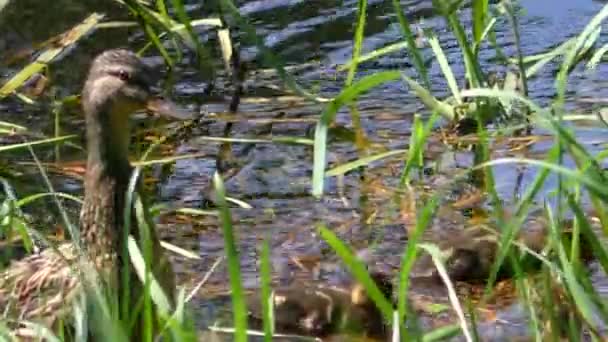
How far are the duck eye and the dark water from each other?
64 cm

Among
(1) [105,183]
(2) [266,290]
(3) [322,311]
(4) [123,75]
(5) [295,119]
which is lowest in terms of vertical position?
(3) [322,311]

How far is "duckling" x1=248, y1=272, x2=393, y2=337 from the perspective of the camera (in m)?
4.38

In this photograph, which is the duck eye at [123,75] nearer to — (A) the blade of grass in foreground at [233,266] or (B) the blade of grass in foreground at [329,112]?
(B) the blade of grass in foreground at [329,112]

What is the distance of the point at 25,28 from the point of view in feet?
22.8

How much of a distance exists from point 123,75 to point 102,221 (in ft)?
1.50

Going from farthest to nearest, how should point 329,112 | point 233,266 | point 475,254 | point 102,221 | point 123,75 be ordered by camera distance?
point 475,254, point 123,75, point 102,221, point 329,112, point 233,266

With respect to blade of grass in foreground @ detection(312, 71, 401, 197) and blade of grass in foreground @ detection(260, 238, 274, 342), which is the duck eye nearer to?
blade of grass in foreground @ detection(312, 71, 401, 197)

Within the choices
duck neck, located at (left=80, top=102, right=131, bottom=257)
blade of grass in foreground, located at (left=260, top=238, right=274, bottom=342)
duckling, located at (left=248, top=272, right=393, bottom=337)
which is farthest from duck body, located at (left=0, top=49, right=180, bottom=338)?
blade of grass in foreground, located at (left=260, top=238, right=274, bottom=342)

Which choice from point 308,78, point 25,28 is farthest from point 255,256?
point 25,28

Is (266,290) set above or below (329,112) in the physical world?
below

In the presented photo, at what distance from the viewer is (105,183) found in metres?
4.12

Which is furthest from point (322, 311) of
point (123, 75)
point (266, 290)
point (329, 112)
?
point (266, 290)

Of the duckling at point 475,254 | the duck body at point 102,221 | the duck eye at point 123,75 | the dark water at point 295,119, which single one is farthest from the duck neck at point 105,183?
the duckling at point 475,254

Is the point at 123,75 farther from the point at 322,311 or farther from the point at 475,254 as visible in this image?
the point at 475,254
